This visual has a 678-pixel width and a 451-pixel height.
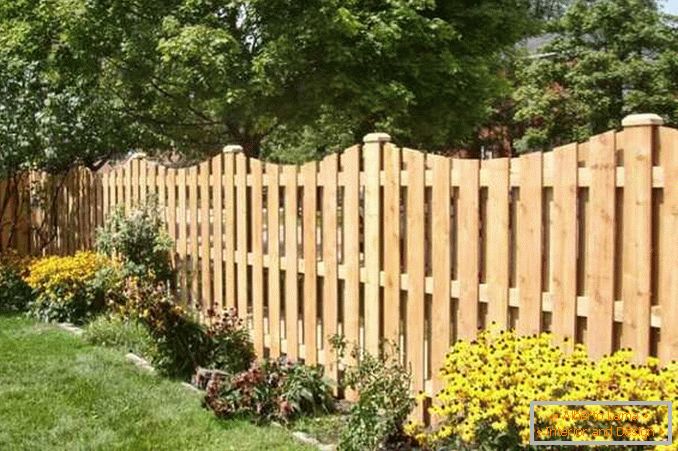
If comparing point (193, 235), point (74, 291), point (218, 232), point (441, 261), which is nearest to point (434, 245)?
point (441, 261)

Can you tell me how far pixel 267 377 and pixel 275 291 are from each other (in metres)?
1.04

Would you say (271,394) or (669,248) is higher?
(669,248)

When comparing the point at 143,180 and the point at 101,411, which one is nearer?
the point at 101,411

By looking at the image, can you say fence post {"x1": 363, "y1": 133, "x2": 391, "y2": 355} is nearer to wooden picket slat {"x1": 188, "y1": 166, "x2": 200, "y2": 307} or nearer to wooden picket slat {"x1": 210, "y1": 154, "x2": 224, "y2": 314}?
wooden picket slat {"x1": 210, "y1": 154, "x2": 224, "y2": 314}

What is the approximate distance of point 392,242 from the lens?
4.79 m

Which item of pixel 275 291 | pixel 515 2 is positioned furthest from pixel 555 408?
pixel 515 2

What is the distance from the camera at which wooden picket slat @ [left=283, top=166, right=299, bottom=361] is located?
5.60 m

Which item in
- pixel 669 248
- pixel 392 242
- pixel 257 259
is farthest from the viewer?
pixel 257 259

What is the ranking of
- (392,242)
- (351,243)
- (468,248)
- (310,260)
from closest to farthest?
(468,248), (392,242), (351,243), (310,260)

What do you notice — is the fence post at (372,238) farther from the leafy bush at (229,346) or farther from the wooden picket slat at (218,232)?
the wooden picket slat at (218,232)

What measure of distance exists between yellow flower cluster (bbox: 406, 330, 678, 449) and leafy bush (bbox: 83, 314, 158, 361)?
3.56 metres

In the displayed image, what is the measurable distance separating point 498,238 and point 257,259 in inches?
98.2

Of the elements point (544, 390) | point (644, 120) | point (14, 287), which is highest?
point (644, 120)

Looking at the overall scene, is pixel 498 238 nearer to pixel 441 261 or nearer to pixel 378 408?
pixel 441 261
